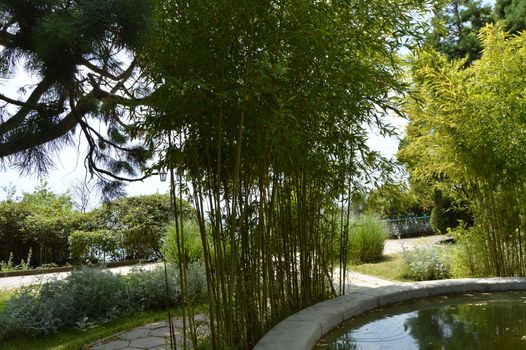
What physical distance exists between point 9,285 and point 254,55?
20.5 feet

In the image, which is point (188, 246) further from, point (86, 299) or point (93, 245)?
point (93, 245)

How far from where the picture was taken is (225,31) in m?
2.20

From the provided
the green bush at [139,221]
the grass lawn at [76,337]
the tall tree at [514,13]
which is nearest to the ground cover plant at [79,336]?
the grass lawn at [76,337]

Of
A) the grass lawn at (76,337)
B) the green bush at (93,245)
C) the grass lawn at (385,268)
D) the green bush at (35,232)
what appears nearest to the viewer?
the grass lawn at (76,337)

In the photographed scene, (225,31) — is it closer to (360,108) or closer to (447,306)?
(360,108)

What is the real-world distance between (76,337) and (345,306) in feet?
7.04

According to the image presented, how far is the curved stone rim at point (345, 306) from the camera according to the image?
2482 mm

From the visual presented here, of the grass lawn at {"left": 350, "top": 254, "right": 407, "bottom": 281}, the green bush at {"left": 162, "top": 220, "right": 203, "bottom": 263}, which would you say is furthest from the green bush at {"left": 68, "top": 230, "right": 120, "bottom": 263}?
the grass lawn at {"left": 350, "top": 254, "right": 407, "bottom": 281}

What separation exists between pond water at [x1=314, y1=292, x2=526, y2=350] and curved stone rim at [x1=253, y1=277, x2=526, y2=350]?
65 millimetres

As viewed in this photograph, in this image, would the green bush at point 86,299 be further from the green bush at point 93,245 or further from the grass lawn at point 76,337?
the green bush at point 93,245

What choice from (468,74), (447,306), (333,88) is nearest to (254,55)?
(333,88)

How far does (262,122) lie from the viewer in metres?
2.30

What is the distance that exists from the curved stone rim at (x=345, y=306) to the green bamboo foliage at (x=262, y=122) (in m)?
0.17

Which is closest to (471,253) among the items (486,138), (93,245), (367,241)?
(486,138)
